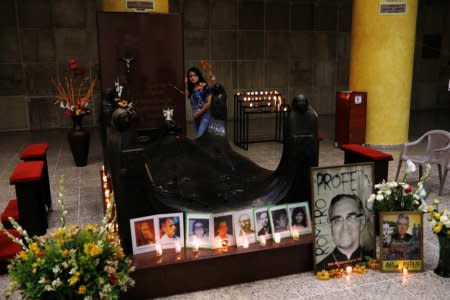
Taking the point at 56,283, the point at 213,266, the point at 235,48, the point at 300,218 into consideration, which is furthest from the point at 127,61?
the point at 235,48

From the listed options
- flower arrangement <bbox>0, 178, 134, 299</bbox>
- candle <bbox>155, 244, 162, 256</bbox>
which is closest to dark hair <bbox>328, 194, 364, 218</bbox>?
candle <bbox>155, 244, 162, 256</bbox>

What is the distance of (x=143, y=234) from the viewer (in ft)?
10.3

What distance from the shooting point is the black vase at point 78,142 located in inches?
266

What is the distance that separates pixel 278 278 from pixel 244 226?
47cm

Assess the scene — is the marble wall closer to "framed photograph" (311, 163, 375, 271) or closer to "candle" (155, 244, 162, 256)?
"candle" (155, 244, 162, 256)

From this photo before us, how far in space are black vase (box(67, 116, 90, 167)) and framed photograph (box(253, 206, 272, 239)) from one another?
4.25 m

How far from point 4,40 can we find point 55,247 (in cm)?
926

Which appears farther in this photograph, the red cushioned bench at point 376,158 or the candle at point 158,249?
the red cushioned bench at point 376,158

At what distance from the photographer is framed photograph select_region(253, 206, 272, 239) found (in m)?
3.35

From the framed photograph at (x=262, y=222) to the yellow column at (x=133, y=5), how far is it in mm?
5281

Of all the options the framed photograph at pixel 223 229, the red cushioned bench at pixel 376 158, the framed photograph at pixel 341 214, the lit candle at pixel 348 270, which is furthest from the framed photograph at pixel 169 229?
the red cushioned bench at pixel 376 158

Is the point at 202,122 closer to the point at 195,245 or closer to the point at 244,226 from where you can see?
the point at 244,226

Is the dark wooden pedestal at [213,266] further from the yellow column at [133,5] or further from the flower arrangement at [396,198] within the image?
the yellow column at [133,5]

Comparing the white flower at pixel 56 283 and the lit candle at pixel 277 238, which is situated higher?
the white flower at pixel 56 283
